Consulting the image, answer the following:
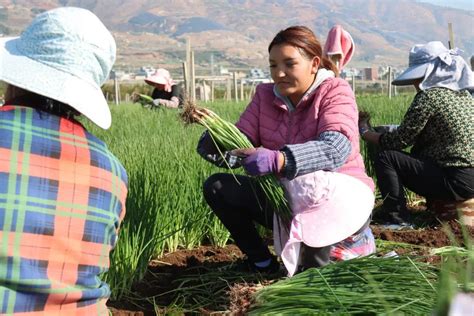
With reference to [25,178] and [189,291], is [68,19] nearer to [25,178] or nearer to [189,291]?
[25,178]

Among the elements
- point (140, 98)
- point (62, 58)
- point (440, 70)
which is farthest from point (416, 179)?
point (62, 58)

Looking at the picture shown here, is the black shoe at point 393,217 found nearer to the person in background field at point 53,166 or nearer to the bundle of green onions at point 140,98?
the bundle of green onions at point 140,98

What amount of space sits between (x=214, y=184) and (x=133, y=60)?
144595mm

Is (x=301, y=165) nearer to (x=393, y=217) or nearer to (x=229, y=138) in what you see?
(x=229, y=138)

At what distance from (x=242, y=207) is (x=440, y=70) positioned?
1689mm

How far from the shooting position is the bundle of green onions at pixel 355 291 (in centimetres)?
150

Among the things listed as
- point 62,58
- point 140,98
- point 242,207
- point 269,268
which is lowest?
point 269,268

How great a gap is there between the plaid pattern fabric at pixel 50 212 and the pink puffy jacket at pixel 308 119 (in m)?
1.04

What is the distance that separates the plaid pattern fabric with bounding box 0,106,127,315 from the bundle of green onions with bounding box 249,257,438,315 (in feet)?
1.78

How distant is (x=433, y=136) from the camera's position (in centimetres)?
350

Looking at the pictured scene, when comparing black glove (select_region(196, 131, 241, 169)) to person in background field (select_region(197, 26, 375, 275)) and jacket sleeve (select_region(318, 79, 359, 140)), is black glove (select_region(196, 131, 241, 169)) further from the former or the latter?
jacket sleeve (select_region(318, 79, 359, 140))

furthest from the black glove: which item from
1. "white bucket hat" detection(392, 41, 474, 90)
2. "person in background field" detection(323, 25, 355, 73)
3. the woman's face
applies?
"person in background field" detection(323, 25, 355, 73)

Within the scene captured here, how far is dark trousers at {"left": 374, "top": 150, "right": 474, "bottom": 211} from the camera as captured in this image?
11.4 feet

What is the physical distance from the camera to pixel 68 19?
132 cm
